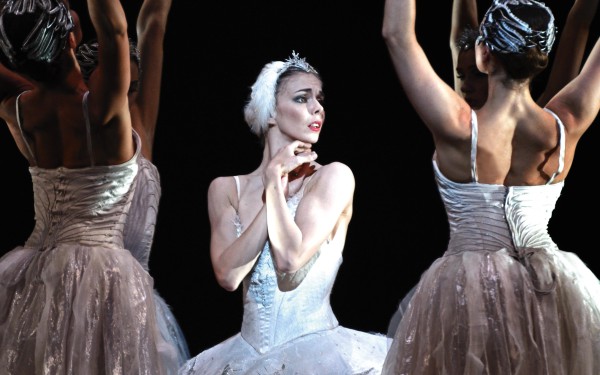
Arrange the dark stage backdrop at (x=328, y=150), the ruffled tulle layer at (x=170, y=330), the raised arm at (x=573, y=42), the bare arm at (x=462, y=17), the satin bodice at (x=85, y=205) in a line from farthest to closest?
the dark stage backdrop at (x=328, y=150)
the bare arm at (x=462, y=17)
the raised arm at (x=573, y=42)
the ruffled tulle layer at (x=170, y=330)
the satin bodice at (x=85, y=205)

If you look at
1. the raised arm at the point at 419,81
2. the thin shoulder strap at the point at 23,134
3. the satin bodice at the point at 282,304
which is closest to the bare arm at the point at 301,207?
the satin bodice at the point at 282,304

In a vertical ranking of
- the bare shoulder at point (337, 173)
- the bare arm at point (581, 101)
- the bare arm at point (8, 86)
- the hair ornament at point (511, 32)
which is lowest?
the bare shoulder at point (337, 173)

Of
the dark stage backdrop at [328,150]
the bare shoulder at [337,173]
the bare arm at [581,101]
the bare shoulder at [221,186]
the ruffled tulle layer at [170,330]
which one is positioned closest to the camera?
the bare arm at [581,101]

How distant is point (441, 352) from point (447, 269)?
247 mm

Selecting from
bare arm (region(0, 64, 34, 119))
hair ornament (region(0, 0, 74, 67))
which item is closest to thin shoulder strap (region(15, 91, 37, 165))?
bare arm (region(0, 64, 34, 119))

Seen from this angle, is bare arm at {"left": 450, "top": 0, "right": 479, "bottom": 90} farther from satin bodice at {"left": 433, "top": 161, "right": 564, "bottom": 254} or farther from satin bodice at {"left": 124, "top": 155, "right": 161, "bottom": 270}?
satin bodice at {"left": 124, "top": 155, "right": 161, "bottom": 270}

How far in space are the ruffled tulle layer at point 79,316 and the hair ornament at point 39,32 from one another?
1.91 ft

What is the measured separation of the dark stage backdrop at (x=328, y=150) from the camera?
Answer: 4742 mm

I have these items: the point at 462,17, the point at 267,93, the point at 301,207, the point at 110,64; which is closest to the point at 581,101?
the point at 462,17

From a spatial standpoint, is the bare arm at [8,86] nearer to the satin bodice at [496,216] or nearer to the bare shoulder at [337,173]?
the bare shoulder at [337,173]

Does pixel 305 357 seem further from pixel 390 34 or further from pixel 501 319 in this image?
pixel 390 34

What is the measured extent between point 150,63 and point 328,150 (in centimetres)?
94

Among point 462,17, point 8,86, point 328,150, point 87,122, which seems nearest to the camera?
point 87,122

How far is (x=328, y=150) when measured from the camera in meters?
4.79
